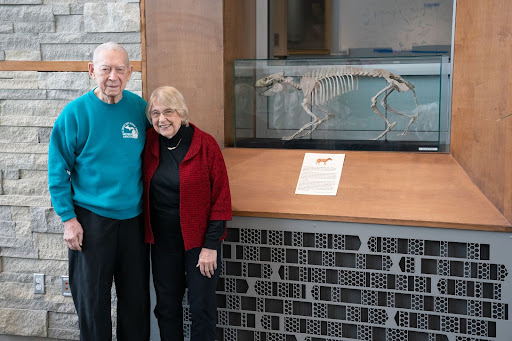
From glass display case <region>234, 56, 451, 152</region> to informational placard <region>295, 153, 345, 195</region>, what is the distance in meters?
0.13

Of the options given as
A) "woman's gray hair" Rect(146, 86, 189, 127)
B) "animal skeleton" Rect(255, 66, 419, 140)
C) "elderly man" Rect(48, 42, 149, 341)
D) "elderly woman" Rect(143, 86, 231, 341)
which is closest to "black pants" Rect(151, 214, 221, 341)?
"elderly woman" Rect(143, 86, 231, 341)

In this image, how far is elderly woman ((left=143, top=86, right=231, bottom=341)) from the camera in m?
2.25

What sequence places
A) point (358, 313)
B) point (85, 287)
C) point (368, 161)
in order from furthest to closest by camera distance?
point (368, 161) < point (358, 313) < point (85, 287)

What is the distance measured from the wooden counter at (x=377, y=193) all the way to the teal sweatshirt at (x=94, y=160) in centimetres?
52

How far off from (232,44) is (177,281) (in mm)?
1305

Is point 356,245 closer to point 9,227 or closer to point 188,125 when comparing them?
point 188,125

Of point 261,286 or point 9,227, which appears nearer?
point 261,286

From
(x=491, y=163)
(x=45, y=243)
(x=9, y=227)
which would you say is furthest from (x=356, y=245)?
(x=9, y=227)

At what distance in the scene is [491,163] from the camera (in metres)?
2.31

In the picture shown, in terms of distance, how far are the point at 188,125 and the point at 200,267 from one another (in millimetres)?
577

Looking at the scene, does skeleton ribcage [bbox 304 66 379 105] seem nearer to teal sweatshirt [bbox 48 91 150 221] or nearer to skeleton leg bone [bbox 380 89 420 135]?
skeleton leg bone [bbox 380 89 420 135]

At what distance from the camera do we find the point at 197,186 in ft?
7.39

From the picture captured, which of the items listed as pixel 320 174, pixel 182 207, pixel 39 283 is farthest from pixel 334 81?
pixel 39 283

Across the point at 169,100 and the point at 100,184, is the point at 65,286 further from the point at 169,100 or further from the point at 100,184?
the point at 169,100
